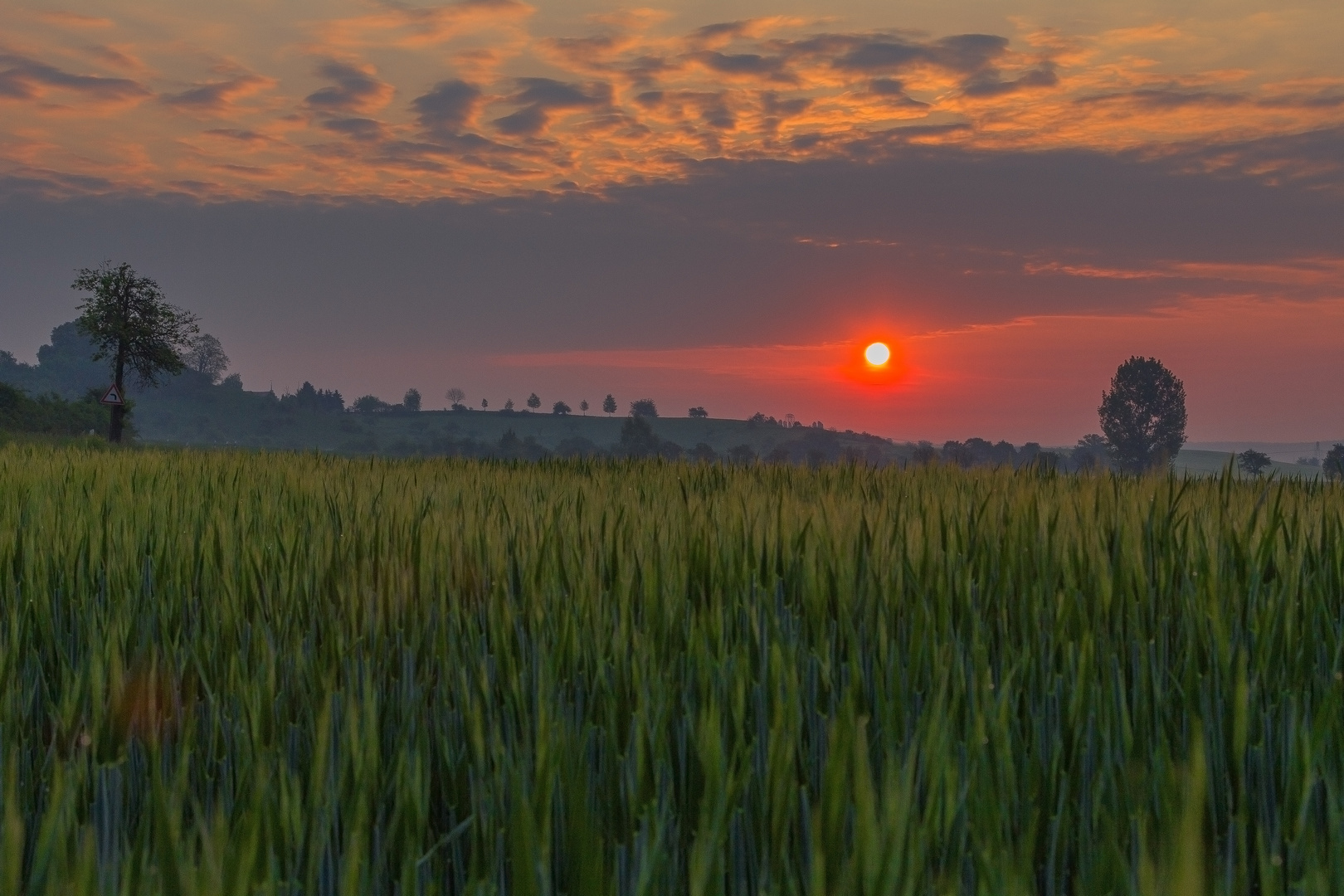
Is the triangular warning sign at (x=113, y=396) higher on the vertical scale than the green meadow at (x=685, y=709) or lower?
higher

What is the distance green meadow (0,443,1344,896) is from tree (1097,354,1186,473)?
11669 cm

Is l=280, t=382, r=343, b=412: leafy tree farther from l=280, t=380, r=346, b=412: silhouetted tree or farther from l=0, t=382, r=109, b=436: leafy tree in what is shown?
l=0, t=382, r=109, b=436: leafy tree

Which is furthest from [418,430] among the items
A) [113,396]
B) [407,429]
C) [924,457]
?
[924,457]

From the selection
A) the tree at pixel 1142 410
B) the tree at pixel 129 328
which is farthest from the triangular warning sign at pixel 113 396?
the tree at pixel 1142 410

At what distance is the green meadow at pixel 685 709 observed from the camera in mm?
1539

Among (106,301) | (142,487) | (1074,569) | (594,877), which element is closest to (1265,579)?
(1074,569)

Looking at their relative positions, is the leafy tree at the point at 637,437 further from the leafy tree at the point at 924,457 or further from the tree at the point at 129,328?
the leafy tree at the point at 924,457

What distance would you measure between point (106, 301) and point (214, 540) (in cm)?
4518

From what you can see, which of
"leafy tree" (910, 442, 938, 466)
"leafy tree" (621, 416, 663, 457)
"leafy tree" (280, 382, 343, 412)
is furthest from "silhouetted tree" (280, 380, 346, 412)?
"leafy tree" (910, 442, 938, 466)

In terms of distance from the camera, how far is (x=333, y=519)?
15.8ft

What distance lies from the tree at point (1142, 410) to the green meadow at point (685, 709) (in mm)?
116695

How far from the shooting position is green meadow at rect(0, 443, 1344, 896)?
154 cm

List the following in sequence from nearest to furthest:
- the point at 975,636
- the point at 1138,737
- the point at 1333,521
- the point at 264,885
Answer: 1. the point at 264,885
2. the point at 1138,737
3. the point at 975,636
4. the point at 1333,521

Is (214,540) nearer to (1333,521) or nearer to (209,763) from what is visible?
(209,763)
